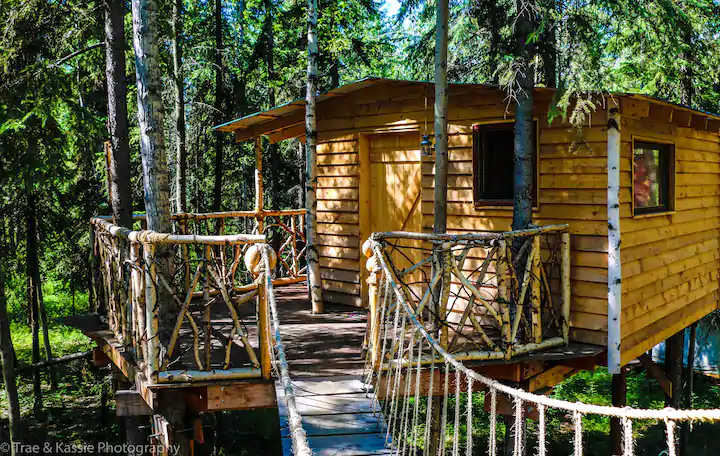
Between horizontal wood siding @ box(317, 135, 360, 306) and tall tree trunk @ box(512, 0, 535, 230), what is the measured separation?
308 centimetres

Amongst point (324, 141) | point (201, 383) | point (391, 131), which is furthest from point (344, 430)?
point (324, 141)

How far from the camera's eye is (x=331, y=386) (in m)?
5.03

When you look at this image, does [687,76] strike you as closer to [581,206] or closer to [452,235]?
[581,206]

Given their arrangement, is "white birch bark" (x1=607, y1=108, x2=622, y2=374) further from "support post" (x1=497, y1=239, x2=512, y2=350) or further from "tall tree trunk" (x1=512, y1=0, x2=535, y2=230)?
"support post" (x1=497, y1=239, x2=512, y2=350)

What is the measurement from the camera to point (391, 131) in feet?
26.7

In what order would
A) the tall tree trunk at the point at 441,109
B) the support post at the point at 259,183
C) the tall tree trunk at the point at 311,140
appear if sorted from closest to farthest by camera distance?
the tall tree trunk at the point at 441,109 < the tall tree trunk at the point at 311,140 < the support post at the point at 259,183

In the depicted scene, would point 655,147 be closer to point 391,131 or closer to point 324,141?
point 391,131

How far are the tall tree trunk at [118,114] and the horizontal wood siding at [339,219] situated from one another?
110 inches

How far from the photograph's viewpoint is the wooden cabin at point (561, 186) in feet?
21.2

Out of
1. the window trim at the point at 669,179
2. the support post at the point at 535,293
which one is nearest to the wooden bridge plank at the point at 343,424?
the support post at the point at 535,293

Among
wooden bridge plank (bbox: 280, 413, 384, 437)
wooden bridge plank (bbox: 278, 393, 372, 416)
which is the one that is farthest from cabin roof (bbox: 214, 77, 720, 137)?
wooden bridge plank (bbox: 280, 413, 384, 437)

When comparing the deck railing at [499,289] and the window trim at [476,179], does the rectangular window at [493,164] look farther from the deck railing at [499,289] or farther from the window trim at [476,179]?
the deck railing at [499,289]

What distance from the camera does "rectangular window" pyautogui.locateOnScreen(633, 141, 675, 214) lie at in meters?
7.11

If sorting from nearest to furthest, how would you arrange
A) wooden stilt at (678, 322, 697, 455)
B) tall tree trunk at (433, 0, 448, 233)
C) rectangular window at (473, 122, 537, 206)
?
tall tree trunk at (433, 0, 448, 233), rectangular window at (473, 122, 537, 206), wooden stilt at (678, 322, 697, 455)
